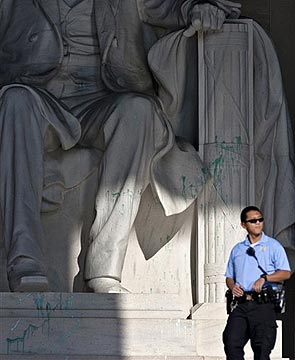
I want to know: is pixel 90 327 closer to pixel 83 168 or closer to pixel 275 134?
pixel 83 168

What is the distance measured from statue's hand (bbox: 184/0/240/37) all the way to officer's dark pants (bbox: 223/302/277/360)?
281cm

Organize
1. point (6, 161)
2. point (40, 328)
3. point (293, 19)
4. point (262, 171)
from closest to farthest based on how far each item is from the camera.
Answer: point (40, 328) → point (6, 161) → point (262, 171) → point (293, 19)

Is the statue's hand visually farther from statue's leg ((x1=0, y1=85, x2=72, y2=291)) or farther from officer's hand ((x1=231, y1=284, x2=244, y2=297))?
officer's hand ((x1=231, y1=284, x2=244, y2=297))

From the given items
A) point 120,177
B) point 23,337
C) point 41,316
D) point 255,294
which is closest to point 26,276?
point 41,316

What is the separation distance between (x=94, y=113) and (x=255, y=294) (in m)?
2.63

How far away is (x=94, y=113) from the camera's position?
11406mm

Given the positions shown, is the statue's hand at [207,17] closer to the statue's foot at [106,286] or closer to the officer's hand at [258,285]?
the statue's foot at [106,286]

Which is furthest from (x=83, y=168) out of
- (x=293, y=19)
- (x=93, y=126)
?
(x=293, y=19)

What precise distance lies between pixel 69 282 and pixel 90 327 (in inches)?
40.1

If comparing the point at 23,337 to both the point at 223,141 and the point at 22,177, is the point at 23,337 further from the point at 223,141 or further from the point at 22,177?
the point at 223,141

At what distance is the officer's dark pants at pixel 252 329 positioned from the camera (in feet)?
30.0

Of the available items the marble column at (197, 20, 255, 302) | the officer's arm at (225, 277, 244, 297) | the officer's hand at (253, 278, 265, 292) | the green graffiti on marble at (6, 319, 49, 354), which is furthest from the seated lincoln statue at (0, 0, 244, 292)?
the officer's hand at (253, 278, 265, 292)

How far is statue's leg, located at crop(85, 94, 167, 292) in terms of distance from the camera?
1095 centimetres

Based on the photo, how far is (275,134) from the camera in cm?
1176
